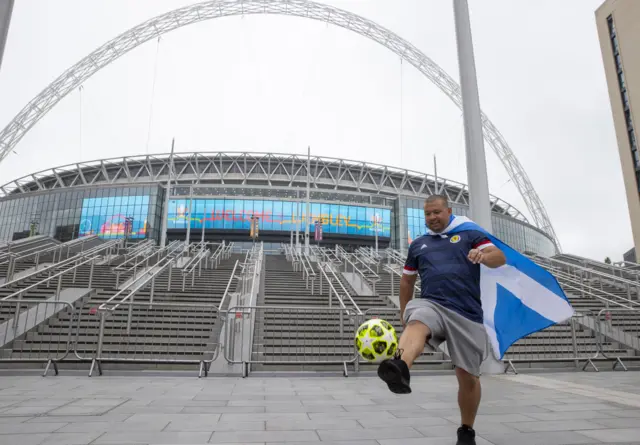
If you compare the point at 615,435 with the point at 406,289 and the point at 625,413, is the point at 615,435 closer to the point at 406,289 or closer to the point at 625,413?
the point at 625,413

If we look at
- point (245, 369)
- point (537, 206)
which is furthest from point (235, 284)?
point (537, 206)

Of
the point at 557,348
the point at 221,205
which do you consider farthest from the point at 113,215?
the point at 557,348

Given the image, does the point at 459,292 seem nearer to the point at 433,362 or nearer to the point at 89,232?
the point at 433,362

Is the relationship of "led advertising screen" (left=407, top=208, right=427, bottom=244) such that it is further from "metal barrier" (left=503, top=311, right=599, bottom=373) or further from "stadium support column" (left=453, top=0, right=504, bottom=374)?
"stadium support column" (left=453, top=0, right=504, bottom=374)

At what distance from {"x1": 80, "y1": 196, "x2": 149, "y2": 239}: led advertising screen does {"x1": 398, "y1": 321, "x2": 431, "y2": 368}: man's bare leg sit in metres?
55.3

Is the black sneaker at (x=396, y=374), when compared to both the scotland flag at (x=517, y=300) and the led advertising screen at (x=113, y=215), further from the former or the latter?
the led advertising screen at (x=113, y=215)

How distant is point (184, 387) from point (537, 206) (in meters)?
71.1

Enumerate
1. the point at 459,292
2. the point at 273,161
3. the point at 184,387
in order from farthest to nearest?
the point at 273,161 < the point at 184,387 < the point at 459,292

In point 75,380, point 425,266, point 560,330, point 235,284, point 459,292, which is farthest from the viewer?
point 235,284

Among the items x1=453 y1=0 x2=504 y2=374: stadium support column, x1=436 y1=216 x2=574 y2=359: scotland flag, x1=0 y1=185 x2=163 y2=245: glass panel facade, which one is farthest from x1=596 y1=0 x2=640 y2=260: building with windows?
x1=0 y1=185 x2=163 y2=245: glass panel facade

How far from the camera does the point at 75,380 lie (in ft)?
22.1

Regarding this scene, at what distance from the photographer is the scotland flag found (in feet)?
12.2

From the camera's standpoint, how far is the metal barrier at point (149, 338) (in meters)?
7.88

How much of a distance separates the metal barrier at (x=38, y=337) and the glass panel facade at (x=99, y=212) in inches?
1821
